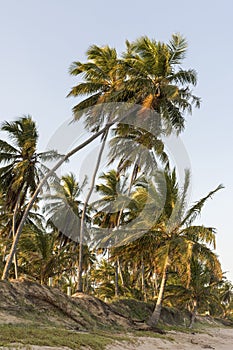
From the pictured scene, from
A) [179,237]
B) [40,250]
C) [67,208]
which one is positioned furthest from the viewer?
[67,208]

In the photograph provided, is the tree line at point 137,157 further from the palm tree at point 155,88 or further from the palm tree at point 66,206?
the palm tree at point 66,206

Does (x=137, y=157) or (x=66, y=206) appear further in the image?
(x=66, y=206)

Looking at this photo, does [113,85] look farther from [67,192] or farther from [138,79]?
[67,192]

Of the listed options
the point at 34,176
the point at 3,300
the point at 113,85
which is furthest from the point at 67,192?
the point at 3,300

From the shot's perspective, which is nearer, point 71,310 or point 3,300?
point 3,300

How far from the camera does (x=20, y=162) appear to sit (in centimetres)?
1984

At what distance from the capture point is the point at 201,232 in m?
18.2

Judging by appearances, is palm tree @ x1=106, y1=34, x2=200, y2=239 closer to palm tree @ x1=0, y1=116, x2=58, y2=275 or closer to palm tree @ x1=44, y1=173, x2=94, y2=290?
palm tree @ x1=0, y1=116, x2=58, y2=275

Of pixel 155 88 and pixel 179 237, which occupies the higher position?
pixel 155 88

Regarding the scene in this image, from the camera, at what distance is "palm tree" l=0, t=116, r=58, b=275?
19781 millimetres

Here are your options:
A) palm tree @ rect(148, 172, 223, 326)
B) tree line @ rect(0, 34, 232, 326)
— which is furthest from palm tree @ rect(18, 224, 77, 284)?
palm tree @ rect(148, 172, 223, 326)

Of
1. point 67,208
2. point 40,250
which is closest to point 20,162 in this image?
point 40,250

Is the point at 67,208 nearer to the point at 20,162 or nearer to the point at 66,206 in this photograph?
the point at 66,206

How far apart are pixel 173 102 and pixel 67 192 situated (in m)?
16.1
